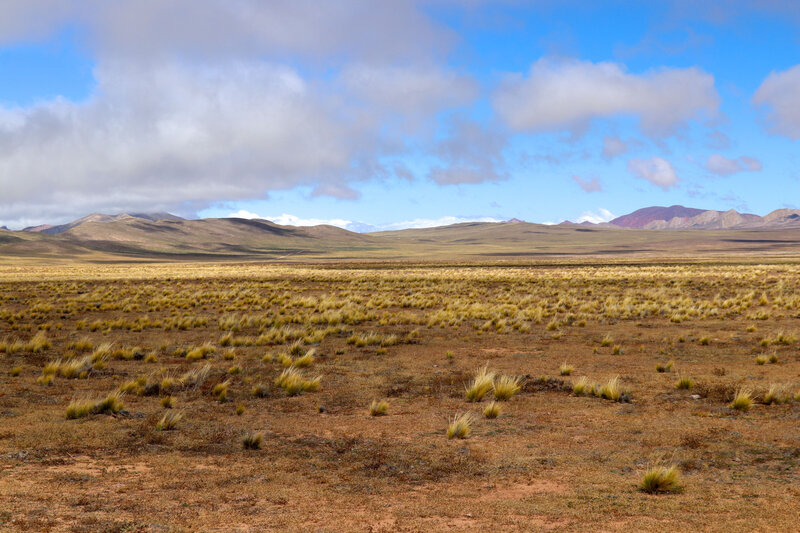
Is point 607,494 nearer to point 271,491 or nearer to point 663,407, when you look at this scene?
point 271,491

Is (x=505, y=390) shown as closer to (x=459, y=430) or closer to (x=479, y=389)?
(x=479, y=389)

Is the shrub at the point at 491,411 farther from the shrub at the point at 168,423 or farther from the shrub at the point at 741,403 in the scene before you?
the shrub at the point at 168,423

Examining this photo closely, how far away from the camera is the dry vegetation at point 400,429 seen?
6.07 m

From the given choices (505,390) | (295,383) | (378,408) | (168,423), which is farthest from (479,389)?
(168,423)

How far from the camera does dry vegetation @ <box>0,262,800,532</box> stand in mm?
6070

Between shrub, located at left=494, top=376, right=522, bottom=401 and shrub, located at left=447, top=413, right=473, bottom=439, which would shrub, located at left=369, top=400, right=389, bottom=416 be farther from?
shrub, located at left=494, top=376, right=522, bottom=401

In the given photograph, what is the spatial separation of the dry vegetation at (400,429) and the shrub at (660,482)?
0.02 m

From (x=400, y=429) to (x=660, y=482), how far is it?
13.6 feet

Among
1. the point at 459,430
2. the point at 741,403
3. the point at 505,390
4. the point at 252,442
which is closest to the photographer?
the point at 252,442

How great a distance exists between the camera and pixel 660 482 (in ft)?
21.6

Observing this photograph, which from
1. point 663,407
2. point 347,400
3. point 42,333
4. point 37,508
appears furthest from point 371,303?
point 37,508

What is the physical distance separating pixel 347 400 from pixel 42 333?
11884mm

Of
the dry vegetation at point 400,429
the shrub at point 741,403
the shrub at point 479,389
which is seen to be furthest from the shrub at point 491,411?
the shrub at point 741,403

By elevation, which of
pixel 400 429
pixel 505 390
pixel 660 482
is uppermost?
pixel 660 482
